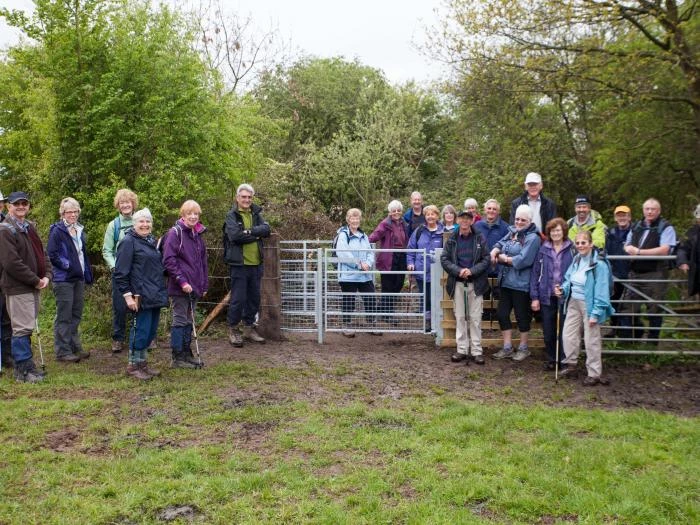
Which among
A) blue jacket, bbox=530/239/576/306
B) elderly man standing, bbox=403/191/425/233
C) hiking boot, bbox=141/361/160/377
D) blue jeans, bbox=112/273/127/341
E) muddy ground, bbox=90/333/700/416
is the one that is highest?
elderly man standing, bbox=403/191/425/233

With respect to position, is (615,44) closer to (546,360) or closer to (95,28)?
(546,360)

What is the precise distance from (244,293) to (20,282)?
9.35 feet

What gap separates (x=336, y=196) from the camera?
834 inches

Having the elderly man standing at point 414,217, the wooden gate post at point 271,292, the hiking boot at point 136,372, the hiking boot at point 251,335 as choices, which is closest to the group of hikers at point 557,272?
the elderly man standing at point 414,217

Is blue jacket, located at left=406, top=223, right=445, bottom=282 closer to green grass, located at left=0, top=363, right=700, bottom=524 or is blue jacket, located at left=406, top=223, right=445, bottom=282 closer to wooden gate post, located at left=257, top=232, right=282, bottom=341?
wooden gate post, located at left=257, top=232, right=282, bottom=341

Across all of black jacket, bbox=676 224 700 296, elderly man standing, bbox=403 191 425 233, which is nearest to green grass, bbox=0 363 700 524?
black jacket, bbox=676 224 700 296

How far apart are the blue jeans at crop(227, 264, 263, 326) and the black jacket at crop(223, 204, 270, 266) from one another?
171 millimetres

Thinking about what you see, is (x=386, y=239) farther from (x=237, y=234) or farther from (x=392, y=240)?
(x=237, y=234)

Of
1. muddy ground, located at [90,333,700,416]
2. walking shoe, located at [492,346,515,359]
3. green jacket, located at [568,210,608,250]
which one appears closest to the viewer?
muddy ground, located at [90,333,700,416]

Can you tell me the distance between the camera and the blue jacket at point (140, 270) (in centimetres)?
657

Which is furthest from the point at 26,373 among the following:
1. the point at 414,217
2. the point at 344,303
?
the point at 414,217

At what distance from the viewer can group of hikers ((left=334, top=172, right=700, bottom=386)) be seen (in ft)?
22.6

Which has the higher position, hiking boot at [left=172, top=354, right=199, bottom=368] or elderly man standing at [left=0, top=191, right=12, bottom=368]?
elderly man standing at [left=0, top=191, right=12, bottom=368]

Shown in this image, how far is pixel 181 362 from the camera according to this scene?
24.3ft
